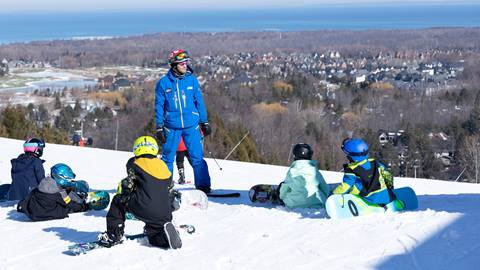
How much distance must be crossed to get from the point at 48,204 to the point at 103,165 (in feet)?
18.7

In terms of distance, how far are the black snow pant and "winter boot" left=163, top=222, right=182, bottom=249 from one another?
8cm

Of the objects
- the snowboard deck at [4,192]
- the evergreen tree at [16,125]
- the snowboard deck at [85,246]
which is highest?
the snowboard deck at [85,246]

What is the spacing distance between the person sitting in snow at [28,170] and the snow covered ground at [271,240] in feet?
1.03

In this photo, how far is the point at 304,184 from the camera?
25.9 ft

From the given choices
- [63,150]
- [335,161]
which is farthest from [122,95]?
[63,150]

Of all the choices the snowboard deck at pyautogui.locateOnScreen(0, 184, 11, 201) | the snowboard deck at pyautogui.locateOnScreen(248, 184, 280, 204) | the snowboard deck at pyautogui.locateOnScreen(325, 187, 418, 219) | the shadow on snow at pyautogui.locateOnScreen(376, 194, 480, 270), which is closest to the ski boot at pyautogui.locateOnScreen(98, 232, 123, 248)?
the snowboard deck at pyautogui.locateOnScreen(325, 187, 418, 219)

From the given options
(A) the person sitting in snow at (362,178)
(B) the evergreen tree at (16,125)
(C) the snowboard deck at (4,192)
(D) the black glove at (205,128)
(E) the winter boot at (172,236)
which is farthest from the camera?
(B) the evergreen tree at (16,125)

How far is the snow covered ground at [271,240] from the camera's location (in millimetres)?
5867

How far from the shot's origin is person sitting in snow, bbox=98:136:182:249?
6273mm

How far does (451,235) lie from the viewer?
639 centimetres

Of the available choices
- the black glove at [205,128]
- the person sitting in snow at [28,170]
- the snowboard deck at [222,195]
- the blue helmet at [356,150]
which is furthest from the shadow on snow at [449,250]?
the person sitting in snow at [28,170]

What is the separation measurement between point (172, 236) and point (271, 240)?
1017mm

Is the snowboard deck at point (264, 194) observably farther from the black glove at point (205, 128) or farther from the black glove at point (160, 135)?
the black glove at point (160, 135)

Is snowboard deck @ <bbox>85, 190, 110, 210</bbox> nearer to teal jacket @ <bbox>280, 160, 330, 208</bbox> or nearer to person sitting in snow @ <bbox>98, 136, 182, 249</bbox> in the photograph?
person sitting in snow @ <bbox>98, 136, 182, 249</bbox>
